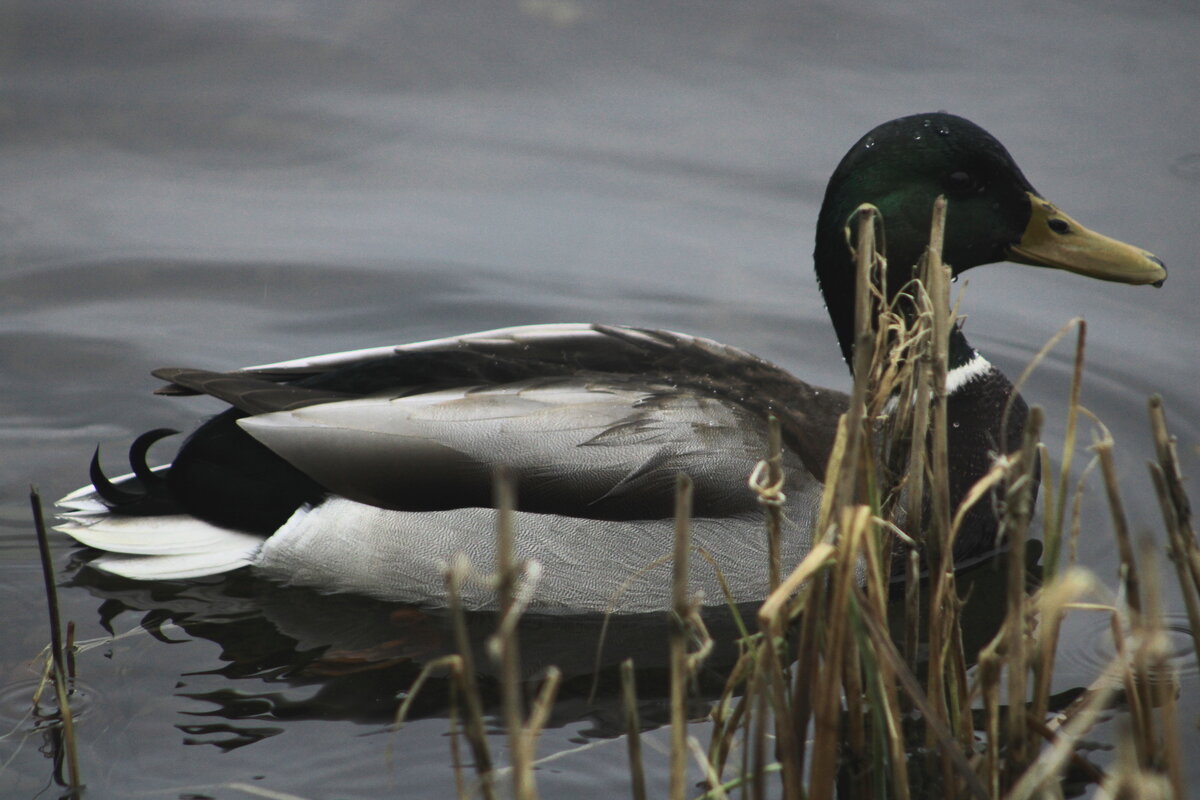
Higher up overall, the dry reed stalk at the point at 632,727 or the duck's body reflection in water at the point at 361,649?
the dry reed stalk at the point at 632,727

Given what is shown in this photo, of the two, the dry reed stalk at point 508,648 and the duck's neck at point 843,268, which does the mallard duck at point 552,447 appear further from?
the dry reed stalk at point 508,648

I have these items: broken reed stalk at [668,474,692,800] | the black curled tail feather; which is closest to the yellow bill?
broken reed stalk at [668,474,692,800]

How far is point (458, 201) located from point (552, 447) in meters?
2.92

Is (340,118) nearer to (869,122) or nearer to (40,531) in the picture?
(869,122)

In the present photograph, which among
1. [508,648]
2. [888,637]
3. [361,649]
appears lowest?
[361,649]

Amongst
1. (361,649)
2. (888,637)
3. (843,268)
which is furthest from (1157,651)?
(361,649)

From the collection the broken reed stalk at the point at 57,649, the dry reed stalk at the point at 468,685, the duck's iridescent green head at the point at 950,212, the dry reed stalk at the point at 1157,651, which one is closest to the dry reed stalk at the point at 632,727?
the dry reed stalk at the point at 468,685

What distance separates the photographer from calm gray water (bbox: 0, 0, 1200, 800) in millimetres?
4867

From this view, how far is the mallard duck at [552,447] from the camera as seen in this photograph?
15.0ft

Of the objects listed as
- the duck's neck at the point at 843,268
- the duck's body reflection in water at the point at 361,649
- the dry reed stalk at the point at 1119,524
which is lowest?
the duck's body reflection in water at the point at 361,649

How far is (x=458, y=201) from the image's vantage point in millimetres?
7195

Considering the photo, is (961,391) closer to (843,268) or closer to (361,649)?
(843,268)

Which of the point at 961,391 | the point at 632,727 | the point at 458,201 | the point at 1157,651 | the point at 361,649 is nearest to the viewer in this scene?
the point at 1157,651

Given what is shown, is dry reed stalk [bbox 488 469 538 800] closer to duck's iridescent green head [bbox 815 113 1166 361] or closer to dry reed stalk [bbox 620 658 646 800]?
dry reed stalk [bbox 620 658 646 800]
